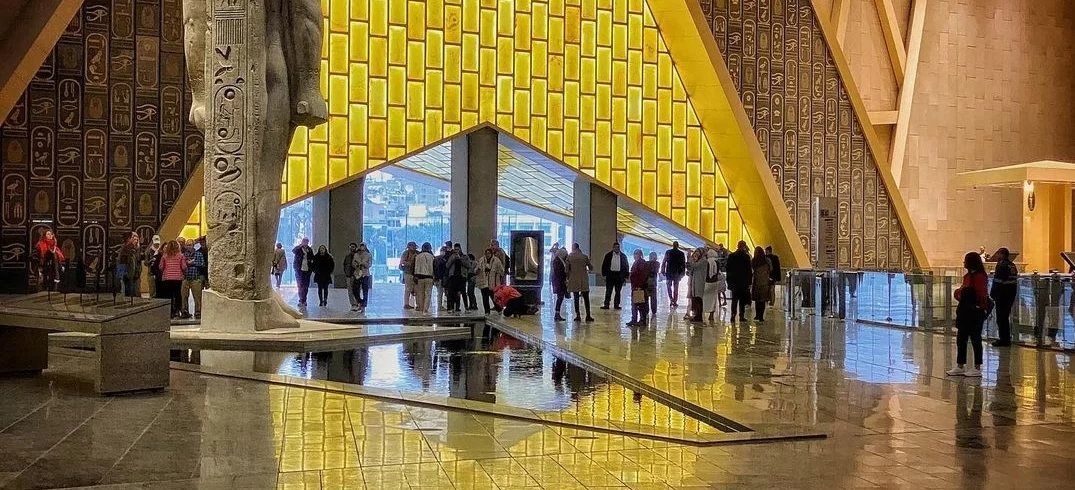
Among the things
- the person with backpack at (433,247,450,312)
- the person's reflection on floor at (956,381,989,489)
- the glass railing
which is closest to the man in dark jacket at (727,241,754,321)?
the glass railing

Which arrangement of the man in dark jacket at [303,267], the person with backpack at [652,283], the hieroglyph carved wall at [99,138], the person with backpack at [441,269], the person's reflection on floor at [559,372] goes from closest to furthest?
the person's reflection on floor at [559,372], the person with backpack at [652,283], the person with backpack at [441,269], the hieroglyph carved wall at [99,138], the man in dark jacket at [303,267]

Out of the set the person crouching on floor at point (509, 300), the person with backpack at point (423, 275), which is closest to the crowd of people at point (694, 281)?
the person crouching on floor at point (509, 300)

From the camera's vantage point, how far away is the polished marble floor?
540 cm

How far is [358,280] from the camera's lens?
60.4 ft

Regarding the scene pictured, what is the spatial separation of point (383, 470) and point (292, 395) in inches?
107

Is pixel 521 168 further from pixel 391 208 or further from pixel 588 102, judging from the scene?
pixel 391 208

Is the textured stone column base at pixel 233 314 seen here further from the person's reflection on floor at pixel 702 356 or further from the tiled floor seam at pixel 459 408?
the person's reflection on floor at pixel 702 356

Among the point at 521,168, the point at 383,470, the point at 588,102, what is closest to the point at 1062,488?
the point at 383,470

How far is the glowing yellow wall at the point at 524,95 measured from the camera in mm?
24312

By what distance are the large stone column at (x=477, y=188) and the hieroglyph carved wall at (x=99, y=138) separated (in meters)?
7.28

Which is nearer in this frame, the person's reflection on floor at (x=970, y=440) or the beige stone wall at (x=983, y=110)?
the person's reflection on floor at (x=970, y=440)

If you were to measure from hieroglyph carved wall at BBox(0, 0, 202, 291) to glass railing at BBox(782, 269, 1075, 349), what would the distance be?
12174mm

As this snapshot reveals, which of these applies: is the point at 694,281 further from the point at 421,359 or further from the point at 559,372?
the point at 559,372

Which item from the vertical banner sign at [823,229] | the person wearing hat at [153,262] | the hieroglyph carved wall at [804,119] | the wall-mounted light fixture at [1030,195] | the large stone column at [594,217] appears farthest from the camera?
the large stone column at [594,217]
